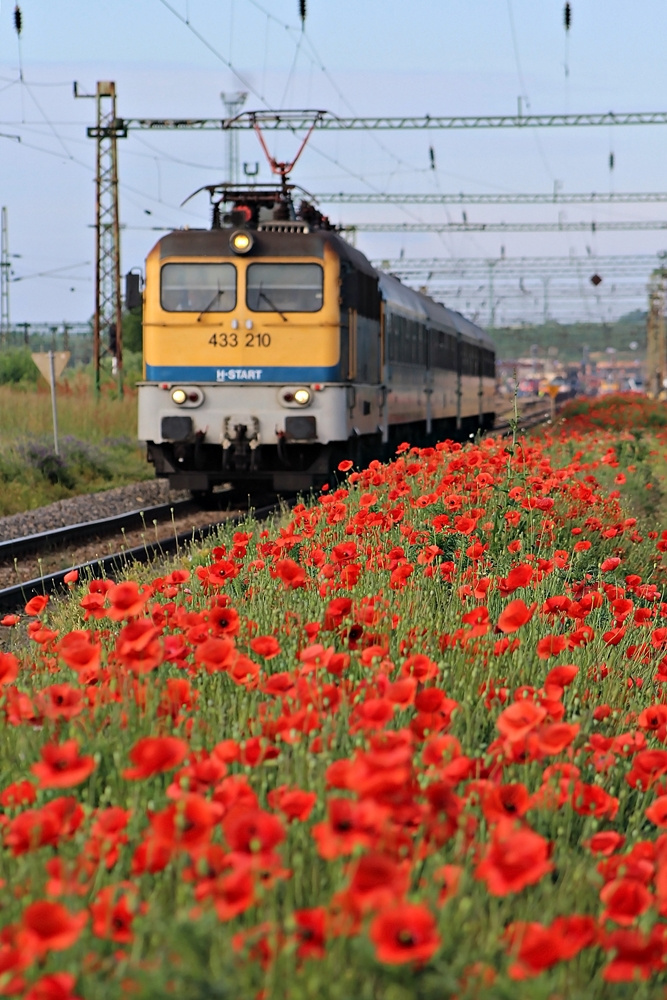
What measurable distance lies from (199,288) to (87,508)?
276 centimetres

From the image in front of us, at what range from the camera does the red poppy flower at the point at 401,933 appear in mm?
1662

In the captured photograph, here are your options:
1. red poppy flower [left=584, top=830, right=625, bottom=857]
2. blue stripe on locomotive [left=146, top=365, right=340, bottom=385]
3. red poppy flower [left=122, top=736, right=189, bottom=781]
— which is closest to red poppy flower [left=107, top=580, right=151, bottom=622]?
red poppy flower [left=122, top=736, right=189, bottom=781]

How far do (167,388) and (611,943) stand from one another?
42.4 ft

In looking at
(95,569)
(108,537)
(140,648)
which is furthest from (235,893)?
(108,537)

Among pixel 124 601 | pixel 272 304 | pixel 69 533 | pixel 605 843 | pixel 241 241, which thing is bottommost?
pixel 69 533

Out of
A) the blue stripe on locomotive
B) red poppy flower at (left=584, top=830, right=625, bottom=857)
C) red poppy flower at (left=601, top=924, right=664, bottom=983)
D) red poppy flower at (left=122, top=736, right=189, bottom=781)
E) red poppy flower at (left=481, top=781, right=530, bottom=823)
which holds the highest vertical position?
the blue stripe on locomotive

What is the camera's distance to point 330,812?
1.96 metres

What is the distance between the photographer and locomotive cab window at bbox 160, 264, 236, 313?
1454 centimetres

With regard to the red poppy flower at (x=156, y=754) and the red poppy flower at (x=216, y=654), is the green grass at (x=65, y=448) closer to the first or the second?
the red poppy flower at (x=216, y=654)

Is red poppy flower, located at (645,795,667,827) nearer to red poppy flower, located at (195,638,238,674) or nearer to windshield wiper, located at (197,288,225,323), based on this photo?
red poppy flower, located at (195,638,238,674)

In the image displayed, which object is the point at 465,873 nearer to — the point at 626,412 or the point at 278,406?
the point at 278,406

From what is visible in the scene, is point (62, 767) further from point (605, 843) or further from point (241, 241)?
point (241, 241)

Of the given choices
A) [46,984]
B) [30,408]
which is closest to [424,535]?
[46,984]

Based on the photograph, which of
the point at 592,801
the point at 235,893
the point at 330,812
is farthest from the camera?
the point at 592,801
